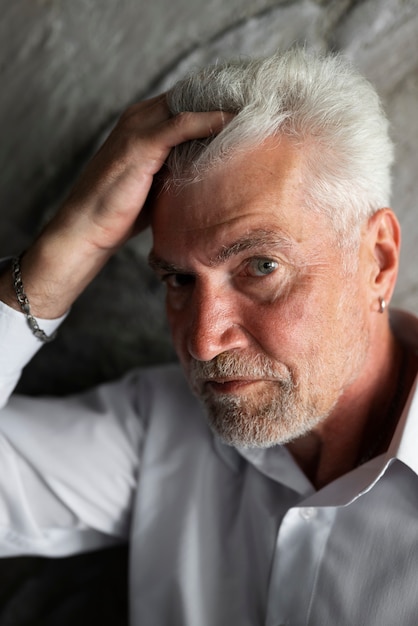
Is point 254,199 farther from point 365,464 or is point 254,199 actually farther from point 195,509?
point 195,509

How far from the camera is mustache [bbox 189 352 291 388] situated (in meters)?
1.27

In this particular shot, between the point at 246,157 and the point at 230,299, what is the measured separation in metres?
0.29

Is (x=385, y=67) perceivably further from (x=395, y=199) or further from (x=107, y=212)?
(x=107, y=212)

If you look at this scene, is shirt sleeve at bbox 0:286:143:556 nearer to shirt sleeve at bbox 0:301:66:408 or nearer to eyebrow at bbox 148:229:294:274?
shirt sleeve at bbox 0:301:66:408

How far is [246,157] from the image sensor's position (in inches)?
49.2

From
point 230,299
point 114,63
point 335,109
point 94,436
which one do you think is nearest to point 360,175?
point 335,109

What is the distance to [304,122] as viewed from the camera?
1.29 meters

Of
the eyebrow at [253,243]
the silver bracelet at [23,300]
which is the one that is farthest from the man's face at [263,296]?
the silver bracelet at [23,300]

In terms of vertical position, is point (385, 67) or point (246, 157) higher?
point (385, 67)

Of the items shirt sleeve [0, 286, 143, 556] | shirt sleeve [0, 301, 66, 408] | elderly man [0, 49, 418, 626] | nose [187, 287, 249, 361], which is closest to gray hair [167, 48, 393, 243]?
elderly man [0, 49, 418, 626]

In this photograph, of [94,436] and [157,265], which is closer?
[157,265]

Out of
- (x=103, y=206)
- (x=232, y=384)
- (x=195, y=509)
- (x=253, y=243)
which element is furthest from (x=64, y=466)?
(x=253, y=243)

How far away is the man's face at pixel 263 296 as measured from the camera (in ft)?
4.09

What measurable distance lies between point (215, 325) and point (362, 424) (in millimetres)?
469
